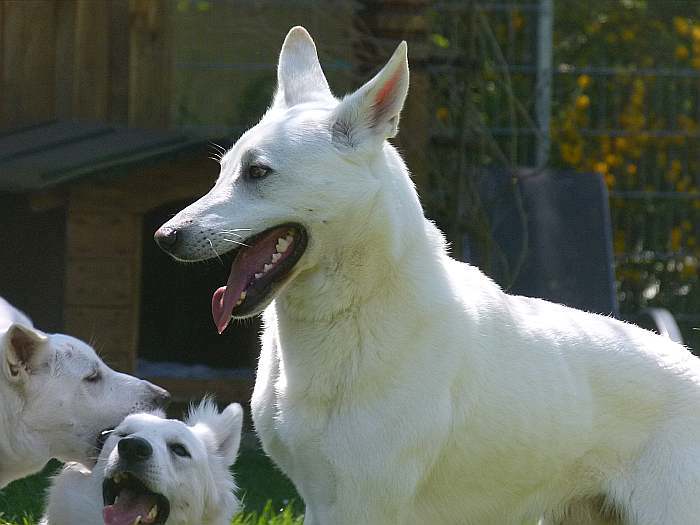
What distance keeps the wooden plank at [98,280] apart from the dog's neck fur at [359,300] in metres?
3.65

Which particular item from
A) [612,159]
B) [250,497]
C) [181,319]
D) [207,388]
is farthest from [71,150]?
[612,159]

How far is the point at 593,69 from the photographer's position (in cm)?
959

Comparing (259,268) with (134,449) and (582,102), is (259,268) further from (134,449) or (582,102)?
(582,102)

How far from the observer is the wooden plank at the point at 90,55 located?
8.27 meters

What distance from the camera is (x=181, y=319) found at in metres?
8.90

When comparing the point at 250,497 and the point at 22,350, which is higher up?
the point at 22,350

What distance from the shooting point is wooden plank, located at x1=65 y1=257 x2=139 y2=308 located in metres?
7.47

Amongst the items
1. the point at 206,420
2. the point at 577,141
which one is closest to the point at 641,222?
the point at 577,141

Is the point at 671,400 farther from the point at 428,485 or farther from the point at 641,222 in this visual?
the point at 641,222

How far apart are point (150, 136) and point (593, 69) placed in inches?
139

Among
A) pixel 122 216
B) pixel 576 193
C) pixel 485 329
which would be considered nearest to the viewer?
pixel 485 329

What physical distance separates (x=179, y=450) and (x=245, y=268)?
1.13 meters

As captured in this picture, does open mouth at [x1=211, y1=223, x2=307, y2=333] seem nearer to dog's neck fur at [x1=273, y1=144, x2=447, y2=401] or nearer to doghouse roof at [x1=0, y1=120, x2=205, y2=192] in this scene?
dog's neck fur at [x1=273, y1=144, x2=447, y2=401]

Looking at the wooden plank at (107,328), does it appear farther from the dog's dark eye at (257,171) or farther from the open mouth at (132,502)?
the dog's dark eye at (257,171)
